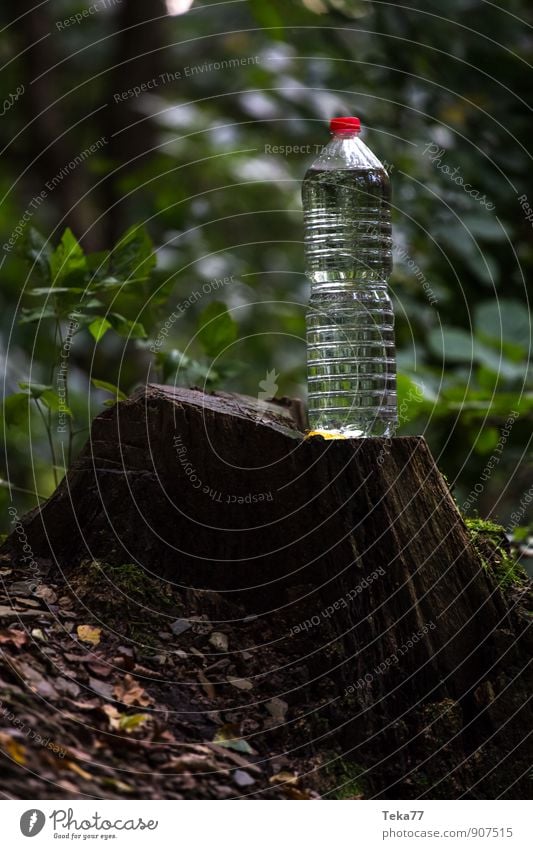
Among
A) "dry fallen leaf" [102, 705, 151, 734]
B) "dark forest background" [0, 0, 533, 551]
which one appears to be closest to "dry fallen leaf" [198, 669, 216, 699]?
"dry fallen leaf" [102, 705, 151, 734]

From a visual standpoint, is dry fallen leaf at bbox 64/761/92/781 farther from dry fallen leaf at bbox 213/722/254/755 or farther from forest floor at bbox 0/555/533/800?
dry fallen leaf at bbox 213/722/254/755

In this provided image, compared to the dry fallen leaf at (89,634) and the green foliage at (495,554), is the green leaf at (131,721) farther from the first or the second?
the green foliage at (495,554)

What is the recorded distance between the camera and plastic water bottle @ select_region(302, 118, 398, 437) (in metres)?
4.49

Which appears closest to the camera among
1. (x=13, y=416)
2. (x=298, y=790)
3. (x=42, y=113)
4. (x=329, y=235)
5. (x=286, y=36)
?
(x=298, y=790)

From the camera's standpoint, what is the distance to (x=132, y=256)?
4293mm

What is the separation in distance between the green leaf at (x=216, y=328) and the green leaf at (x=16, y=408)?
88 centimetres

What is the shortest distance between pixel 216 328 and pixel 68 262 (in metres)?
0.80

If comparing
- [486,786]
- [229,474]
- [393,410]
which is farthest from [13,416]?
[486,786]

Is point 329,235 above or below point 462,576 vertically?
above

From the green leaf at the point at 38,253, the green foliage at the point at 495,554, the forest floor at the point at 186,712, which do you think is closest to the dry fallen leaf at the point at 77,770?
the forest floor at the point at 186,712

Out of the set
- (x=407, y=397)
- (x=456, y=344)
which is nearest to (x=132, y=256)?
(x=407, y=397)

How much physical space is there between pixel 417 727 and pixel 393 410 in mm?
1538

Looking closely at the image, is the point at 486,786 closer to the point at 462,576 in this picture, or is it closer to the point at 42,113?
the point at 462,576

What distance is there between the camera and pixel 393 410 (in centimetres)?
443
